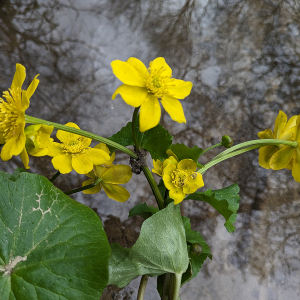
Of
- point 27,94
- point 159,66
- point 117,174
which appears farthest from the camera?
point 117,174

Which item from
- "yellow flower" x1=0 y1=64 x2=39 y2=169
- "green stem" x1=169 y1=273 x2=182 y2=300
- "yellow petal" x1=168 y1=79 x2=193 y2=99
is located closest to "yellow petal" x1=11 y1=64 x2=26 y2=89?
"yellow flower" x1=0 y1=64 x2=39 y2=169

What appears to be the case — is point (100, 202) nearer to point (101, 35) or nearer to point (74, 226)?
point (74, 226)

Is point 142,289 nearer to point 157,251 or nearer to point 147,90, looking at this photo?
point 157,251

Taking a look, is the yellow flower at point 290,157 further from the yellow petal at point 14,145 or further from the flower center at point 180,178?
the yellow petal at point 14,145

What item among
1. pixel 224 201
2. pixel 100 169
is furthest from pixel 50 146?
pixel 224 201

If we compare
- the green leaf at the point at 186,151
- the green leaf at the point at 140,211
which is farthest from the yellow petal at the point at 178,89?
the green leaf at the point at 140,211

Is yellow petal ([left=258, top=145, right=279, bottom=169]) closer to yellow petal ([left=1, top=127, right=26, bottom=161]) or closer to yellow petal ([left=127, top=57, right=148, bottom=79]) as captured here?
yellow petal ([left=127, top=57, right=148, bottom=79])

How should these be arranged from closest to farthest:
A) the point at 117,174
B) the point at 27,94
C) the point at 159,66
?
1. the point at 27,94
2. the point at 159,66
3. the point at 117,174
